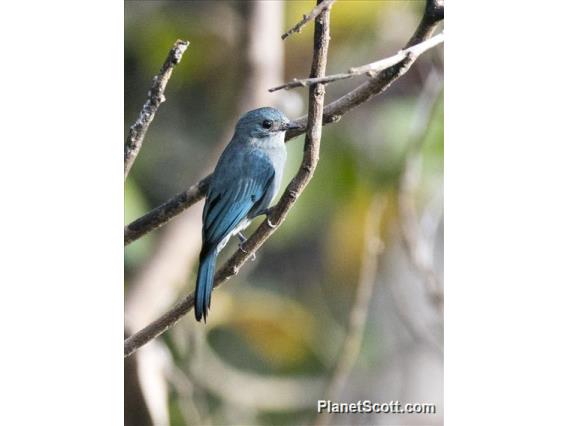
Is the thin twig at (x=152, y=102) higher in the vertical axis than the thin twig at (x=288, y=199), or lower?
higher

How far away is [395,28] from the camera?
10.7ft

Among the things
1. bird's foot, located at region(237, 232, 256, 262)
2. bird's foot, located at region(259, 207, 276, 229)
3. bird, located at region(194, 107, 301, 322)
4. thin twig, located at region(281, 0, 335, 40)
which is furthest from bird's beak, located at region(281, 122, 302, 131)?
thin twig, located at region(281, 0, 335, 40)

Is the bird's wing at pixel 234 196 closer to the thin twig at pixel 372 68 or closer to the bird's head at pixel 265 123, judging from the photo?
the bird's head at pixel 265 123

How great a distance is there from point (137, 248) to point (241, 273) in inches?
15.1

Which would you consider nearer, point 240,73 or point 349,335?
point 349,335

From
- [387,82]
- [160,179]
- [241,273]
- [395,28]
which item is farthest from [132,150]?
[395,28]

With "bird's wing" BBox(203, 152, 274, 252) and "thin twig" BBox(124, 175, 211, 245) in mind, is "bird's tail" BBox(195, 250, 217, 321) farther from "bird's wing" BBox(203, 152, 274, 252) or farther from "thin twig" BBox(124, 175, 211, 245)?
"thin twig" BBox(124, 175, 211, 245)

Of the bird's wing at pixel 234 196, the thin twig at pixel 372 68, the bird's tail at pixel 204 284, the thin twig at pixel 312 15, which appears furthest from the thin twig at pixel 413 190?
the thin twig at pixel 312 15

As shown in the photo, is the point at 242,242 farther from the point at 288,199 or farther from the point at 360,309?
the point at 360,309

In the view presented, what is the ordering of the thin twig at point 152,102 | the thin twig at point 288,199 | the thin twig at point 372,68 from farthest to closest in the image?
the thin twig at point 152,102 → the thin twig at point 288,199 → the thin twig at point 372,68

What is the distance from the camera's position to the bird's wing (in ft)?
9.87

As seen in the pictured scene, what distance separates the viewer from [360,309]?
313 centimetres

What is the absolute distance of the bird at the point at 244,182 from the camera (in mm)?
3008

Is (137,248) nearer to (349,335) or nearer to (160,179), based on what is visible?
(160,179)
